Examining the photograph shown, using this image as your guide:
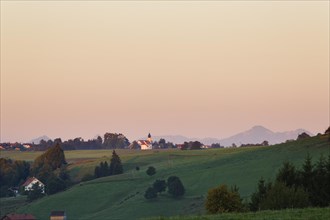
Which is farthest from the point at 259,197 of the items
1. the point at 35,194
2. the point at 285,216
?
the point at 35,194

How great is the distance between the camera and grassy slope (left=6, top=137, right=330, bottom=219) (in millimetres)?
140125

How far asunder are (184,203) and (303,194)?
263 ft

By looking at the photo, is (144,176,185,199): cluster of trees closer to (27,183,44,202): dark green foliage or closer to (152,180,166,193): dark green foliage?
(152,180,166,193): dark green foliage

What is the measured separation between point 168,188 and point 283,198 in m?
94.9

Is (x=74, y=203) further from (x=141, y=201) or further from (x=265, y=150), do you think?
(x=265, y=150)

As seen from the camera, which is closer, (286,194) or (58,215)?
(286,194)

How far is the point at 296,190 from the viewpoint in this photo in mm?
62188

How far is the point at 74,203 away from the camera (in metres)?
163

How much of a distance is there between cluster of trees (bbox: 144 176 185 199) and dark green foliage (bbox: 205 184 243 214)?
8499 cm

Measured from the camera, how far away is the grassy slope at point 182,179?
140m

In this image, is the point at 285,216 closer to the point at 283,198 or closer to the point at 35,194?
the point at 283,198

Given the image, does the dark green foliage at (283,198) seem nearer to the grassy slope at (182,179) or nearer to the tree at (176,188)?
the grassy slope at (182,179)

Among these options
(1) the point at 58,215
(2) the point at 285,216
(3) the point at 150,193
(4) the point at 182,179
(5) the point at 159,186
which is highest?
(4) the point at 182,179

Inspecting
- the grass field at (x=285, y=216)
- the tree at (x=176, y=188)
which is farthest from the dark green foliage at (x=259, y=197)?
the tree at (x=176, y=188)
